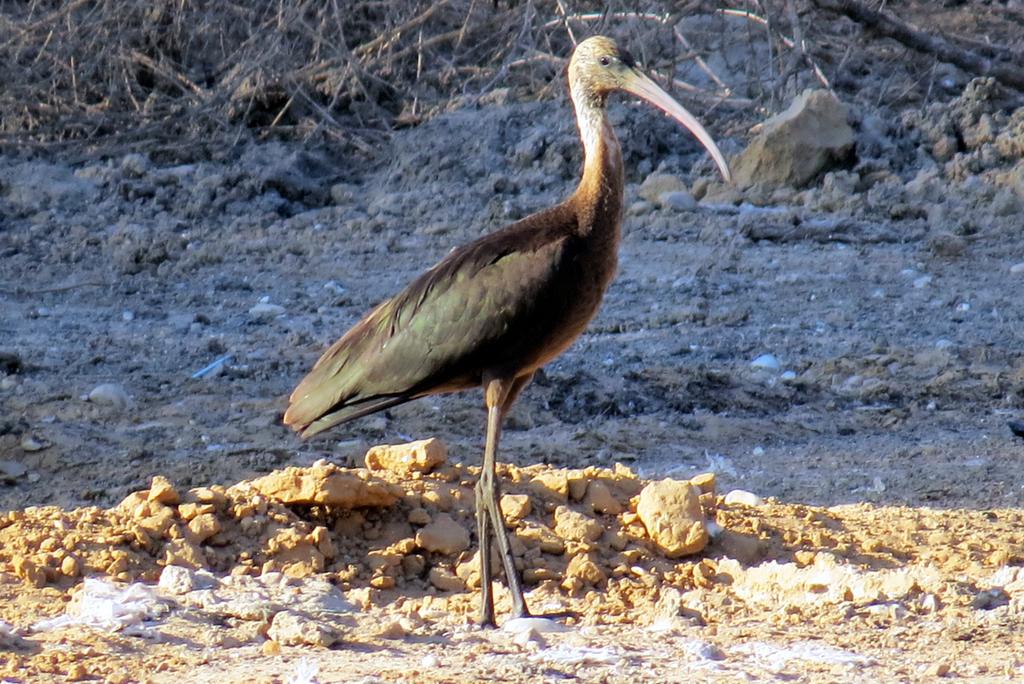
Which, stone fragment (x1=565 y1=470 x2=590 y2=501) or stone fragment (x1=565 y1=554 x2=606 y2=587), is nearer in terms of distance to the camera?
Answer: stone fragment (x1=565 y1=554 x2=606 y2=587)

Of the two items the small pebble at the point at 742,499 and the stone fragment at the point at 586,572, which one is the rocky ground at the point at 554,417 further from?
the small pebble at the point at 742,499

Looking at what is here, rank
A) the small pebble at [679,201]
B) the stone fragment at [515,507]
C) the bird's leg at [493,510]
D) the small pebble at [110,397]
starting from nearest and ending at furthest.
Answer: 1. the bird's leg at [493,510]
2. the stone fragment at [515,507]
3. the small pebble at [110,397]
4. the small pebble at [679,201]

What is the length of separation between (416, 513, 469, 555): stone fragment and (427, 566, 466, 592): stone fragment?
94 mm

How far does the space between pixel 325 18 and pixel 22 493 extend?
7.14m

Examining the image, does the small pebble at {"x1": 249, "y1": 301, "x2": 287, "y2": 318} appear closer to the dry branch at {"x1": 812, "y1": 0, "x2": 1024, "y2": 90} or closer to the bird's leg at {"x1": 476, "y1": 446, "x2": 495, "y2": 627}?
the bird's leg at {"x1": 476, "y1": 446, "x2": 495, "y2": 627}

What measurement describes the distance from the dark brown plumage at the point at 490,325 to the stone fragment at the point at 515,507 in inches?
10.6

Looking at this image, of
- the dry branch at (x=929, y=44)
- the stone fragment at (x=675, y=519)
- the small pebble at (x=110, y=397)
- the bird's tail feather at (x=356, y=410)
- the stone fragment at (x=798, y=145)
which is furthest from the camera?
the dry branch at (x=929, y=44)

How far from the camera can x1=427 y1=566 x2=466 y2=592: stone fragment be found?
18.6 ft

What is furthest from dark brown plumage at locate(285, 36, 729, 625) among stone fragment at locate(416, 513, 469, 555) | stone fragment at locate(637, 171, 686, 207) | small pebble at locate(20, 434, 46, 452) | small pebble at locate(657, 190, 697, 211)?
stone fragment at locate(637, 171, 686, 207)

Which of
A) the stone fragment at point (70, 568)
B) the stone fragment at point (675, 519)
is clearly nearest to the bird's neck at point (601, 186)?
the stone fragment at point (675, 519)

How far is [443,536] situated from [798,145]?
6.81m

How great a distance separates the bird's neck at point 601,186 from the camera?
18.2 feet

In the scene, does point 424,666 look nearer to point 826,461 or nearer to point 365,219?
point 826,461

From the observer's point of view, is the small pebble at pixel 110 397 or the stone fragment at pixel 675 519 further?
the small pebble at pixel 110 397
